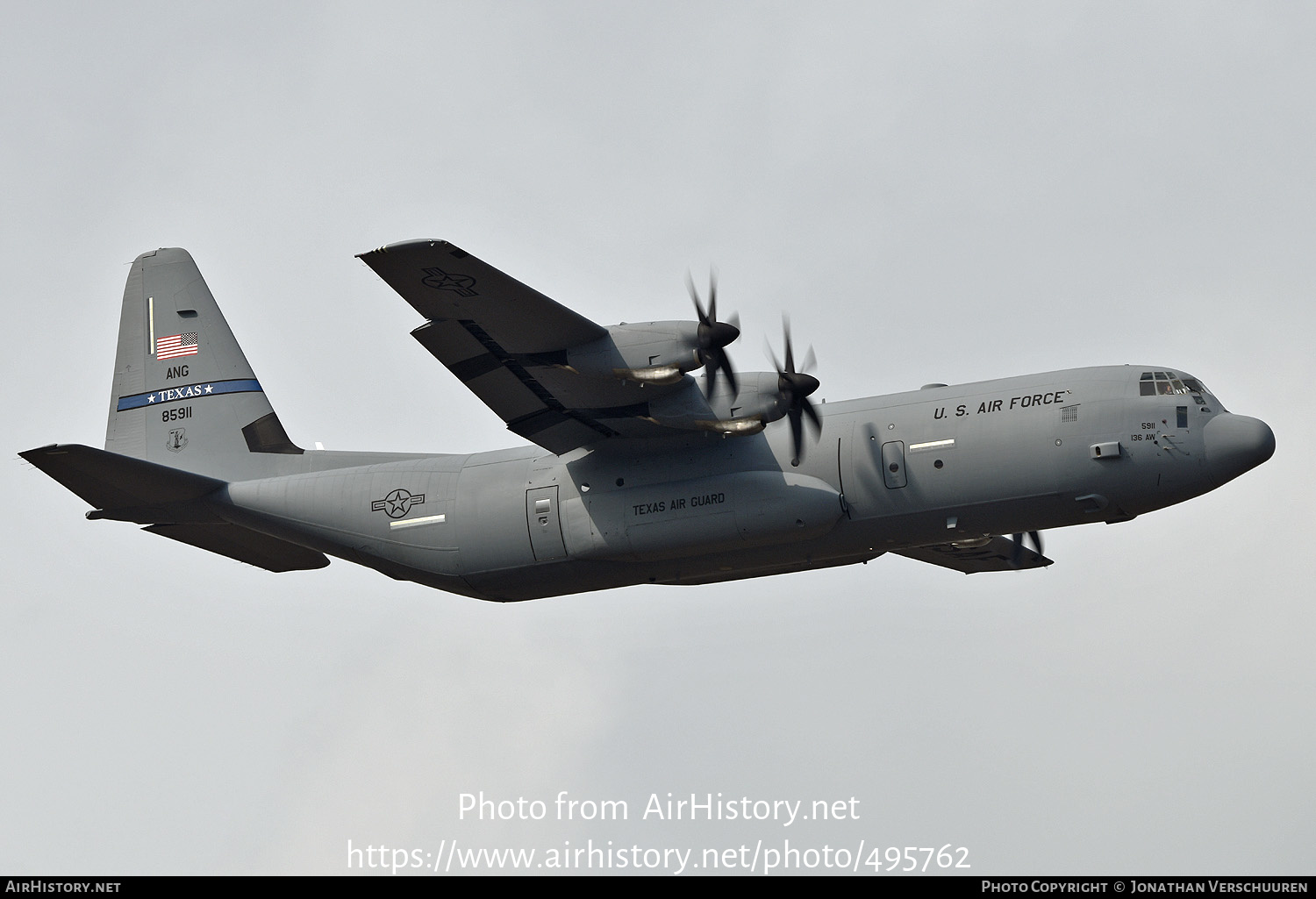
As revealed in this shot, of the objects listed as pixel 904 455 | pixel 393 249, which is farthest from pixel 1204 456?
pixel 393 249

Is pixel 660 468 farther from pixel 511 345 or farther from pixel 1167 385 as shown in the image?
pixel 1167 385

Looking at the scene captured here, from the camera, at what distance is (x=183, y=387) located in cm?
2945

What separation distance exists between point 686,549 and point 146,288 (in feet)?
44.3

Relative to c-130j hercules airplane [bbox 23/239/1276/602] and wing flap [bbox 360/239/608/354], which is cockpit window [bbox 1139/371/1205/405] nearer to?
c-130j hercules airplane [bbox 23/239/1276/602]

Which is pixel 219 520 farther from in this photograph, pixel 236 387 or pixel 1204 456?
pixel 1204 456

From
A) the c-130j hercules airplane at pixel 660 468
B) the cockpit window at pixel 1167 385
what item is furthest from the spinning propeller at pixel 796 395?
the cockpit window at pixel 1167 385

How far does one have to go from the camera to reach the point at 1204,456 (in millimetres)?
22703

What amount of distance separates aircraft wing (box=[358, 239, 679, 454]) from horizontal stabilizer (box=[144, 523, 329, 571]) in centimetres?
609

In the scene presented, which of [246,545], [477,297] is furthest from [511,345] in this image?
[246,545]

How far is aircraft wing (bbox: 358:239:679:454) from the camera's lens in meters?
22.0

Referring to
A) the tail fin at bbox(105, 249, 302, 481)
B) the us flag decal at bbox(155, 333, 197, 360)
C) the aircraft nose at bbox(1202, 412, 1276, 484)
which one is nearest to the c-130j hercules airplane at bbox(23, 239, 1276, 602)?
the aircraft nose at bbox(1202, 412, 1276, 484)
